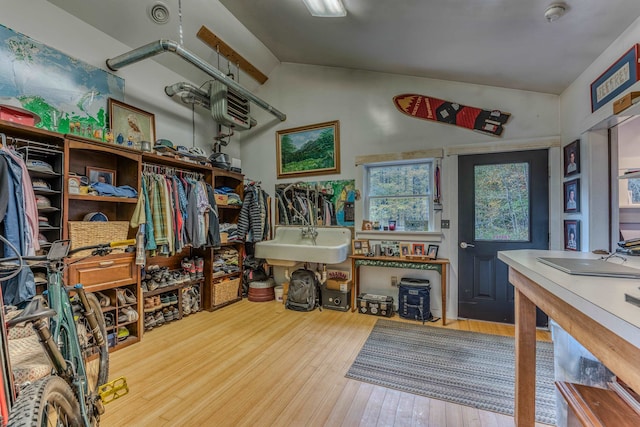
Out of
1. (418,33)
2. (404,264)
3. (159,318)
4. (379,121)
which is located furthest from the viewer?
(379,121)

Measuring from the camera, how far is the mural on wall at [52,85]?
7.14 feet

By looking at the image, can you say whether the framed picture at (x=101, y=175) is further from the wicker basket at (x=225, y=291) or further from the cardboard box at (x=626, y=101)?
the cardboard box at (x=626, y=101)

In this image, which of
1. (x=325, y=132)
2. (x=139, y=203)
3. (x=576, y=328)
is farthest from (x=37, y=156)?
(x=576, y=328)

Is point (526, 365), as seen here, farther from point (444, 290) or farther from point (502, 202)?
point (502, 202)

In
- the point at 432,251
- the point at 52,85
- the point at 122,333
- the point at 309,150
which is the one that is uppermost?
the point at 52,85

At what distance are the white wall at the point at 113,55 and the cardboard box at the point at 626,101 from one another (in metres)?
4.05

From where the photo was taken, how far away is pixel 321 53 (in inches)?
135

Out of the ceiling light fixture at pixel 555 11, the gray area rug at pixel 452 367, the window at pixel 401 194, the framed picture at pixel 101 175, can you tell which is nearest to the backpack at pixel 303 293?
the gray area rug at pixel 452 367

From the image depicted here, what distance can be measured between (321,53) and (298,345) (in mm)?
3368

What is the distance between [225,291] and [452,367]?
2782mm

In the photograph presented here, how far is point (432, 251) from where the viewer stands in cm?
327

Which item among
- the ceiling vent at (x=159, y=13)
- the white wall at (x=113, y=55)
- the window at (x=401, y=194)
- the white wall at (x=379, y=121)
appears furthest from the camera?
the window at (x=401, y=194)

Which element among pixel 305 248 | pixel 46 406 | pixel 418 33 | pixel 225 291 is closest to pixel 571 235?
pixel 418 33

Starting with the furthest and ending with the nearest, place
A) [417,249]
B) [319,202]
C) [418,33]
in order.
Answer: [319,202] → [417,249] → [418,33]
